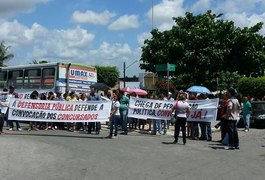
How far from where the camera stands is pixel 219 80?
37688mm

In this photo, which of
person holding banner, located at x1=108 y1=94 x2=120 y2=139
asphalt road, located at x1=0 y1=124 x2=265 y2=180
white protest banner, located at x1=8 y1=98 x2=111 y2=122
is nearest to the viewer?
asphalt road, located at x1=0 y1=124 x2=265 y2=180

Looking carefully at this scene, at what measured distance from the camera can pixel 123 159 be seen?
11906 millimetres

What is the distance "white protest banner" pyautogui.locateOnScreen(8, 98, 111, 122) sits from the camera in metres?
18.6

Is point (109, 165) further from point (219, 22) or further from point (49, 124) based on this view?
point (219, 22)

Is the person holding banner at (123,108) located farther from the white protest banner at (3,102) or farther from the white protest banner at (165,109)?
the white protest banner at (3,102)

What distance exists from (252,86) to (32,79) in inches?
832

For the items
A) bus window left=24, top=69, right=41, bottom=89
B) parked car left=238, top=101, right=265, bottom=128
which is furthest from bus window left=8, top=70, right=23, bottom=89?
parked car left=238, top=101, right=265, bottom=128

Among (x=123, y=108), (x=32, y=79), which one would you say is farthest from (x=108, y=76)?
(x=123, y=108)

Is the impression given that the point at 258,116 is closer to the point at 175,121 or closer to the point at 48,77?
the point at 175,121

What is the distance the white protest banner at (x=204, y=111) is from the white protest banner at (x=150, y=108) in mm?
1117

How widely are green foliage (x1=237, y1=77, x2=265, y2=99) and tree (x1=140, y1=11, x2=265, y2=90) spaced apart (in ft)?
3.73

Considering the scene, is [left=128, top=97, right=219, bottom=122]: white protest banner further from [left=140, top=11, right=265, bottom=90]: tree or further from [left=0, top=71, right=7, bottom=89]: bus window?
[left=140, top=11, right=265, bottom=90]: tree

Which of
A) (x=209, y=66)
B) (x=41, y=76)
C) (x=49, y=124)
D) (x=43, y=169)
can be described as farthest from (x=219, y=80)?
(x=43, y=169)

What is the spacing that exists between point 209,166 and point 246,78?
30.5 m
